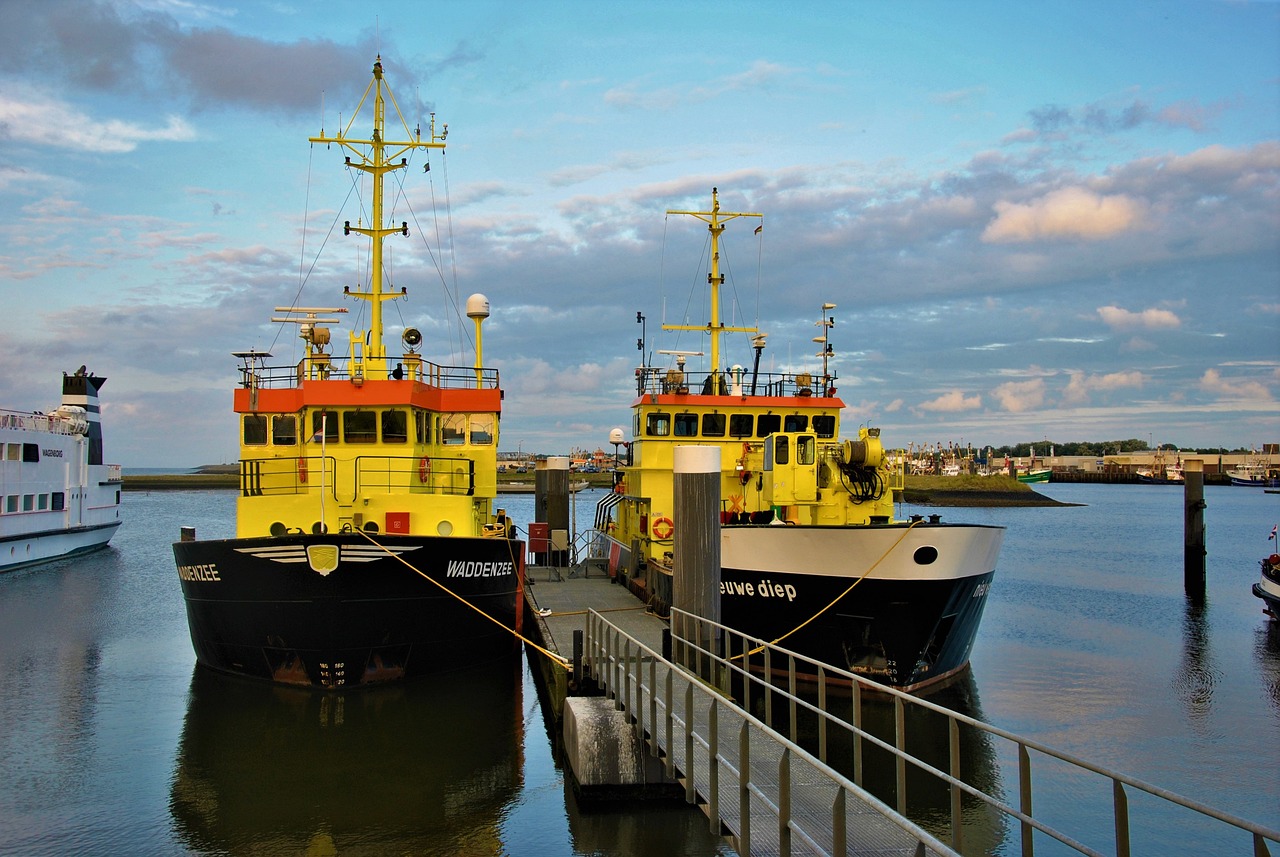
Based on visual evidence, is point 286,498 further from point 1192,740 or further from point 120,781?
point 1192,740

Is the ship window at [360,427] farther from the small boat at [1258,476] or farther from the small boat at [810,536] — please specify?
the small boat at [1258,476]

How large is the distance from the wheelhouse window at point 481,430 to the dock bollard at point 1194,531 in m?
24.0

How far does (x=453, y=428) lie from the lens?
2048cm

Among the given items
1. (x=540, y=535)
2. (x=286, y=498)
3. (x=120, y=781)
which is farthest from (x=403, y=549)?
(x=540, y=535)

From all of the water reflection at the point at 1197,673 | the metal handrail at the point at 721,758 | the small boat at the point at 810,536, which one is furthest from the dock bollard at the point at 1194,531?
the metal handrail at the point at 721,758

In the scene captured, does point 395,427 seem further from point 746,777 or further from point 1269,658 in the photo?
point 1269,658

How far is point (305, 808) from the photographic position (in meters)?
12.2

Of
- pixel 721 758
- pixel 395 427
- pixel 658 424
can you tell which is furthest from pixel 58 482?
pixel 721 758

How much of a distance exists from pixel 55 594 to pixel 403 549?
2343 cm

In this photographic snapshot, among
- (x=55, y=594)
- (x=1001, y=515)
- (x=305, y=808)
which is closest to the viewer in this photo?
(x=305, y=808)

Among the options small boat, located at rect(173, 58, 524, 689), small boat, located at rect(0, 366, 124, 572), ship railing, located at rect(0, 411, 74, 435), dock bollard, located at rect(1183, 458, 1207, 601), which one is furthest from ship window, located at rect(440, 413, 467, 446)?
ship railing, located at rect(0, 411, 74, 435)

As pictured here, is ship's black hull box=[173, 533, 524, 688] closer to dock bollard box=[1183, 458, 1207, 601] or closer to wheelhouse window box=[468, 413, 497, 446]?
wheelhouse window box=[468, 413, 497, 446]

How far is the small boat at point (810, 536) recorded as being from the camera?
1597 cm

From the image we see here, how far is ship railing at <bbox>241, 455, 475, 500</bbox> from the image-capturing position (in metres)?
18.1
